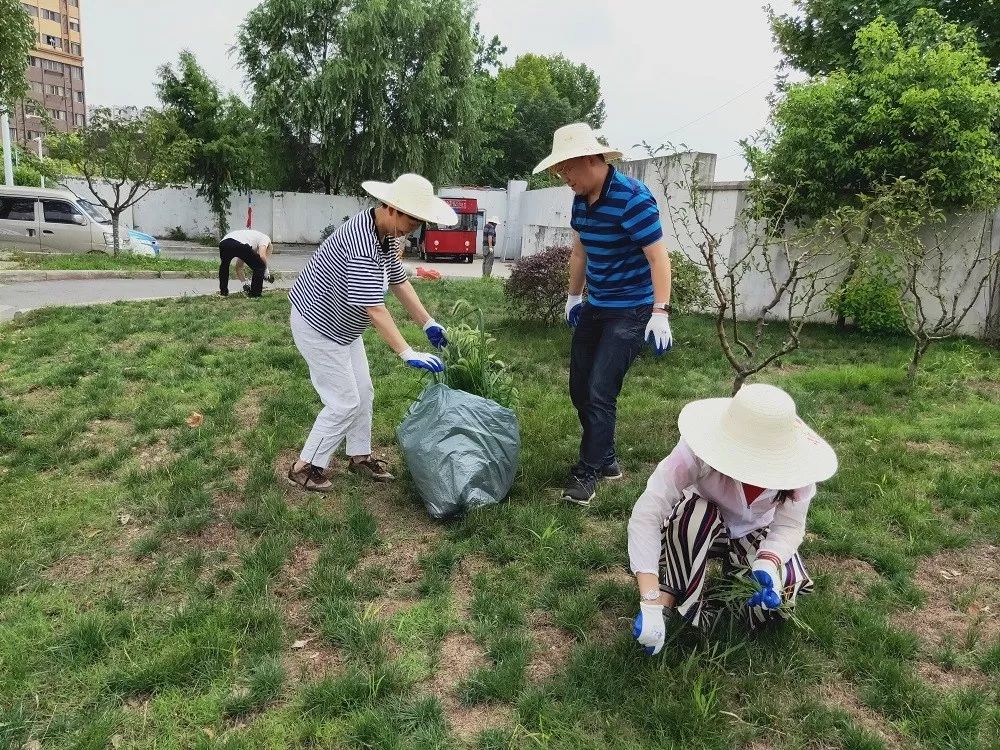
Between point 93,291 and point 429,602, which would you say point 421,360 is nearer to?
point 429,602

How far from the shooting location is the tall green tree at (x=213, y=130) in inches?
725

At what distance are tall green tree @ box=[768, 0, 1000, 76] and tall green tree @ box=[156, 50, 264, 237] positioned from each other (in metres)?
13.9

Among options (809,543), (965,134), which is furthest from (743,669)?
(965,134)

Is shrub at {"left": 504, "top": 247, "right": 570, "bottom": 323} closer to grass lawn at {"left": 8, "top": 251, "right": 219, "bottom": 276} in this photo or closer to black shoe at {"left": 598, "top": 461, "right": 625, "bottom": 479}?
black shoe at {"left": 598, "top": 461, "right": 625, "bottom": 479}

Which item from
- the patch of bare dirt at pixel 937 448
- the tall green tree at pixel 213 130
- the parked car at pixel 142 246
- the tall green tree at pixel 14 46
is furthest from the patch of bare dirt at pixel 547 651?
the tall green tree at pixel 213 130

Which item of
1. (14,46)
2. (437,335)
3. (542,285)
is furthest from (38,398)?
(14,46)

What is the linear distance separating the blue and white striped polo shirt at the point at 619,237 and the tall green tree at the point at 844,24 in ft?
27.1

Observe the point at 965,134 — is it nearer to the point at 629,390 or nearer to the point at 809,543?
the point at 629,390

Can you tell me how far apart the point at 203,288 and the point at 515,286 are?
5.58 m

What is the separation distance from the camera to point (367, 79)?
774 inches

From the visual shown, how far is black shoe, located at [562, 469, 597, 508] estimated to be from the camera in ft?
10.5

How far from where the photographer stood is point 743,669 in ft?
6.90

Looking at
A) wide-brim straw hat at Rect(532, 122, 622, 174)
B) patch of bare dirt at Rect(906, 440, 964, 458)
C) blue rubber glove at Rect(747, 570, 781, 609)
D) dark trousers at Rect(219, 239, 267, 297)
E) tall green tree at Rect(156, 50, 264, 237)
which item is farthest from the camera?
tall green tree at Rect(156, 50, 264, 237)

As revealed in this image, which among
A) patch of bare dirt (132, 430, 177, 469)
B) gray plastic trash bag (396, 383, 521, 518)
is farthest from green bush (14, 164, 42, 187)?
gray plastic trash bag (396, 383, 521, 518)
